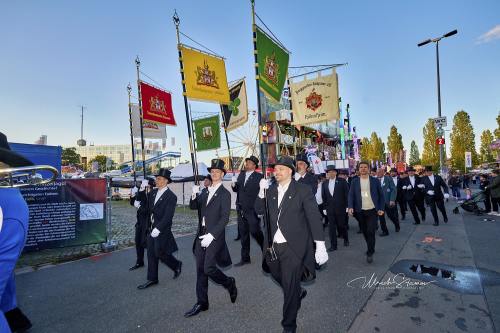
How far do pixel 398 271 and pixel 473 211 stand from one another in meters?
9.42

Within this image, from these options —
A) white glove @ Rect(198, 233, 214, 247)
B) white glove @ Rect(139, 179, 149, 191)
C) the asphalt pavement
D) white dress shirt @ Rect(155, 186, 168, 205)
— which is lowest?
the asphalt pavement

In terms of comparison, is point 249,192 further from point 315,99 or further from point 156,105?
point 156,105

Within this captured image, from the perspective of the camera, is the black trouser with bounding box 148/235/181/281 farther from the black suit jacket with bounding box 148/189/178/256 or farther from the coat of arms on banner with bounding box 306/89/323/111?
the coat of arms on banner with bounding box 306/89/323/111

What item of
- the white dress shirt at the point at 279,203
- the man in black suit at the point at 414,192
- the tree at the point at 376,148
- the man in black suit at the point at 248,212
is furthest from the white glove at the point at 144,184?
the tree at the point at 376,148

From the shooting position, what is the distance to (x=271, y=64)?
6773 mm

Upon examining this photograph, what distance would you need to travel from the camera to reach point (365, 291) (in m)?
4.39

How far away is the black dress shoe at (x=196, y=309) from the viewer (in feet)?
12.3

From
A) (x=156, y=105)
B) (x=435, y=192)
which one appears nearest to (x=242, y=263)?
(x=156, y=105)

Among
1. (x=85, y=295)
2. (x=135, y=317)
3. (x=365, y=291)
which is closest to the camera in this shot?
(x=135, y=317)

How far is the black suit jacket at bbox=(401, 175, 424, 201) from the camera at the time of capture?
10500 millimetres

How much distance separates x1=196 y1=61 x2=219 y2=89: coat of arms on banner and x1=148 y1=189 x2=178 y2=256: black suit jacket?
9.53ft

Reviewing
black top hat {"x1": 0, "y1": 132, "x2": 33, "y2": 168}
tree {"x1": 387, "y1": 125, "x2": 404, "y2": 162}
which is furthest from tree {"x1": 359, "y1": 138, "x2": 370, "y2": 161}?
black top hat {"x1": 0, "y1": 132, "x2": 33, "y2": 168}

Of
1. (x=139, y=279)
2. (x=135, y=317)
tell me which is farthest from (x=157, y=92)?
(x=135, y=317)

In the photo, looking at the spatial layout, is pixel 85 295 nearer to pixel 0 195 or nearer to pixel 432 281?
pixel 0 195
